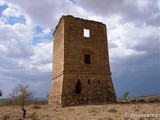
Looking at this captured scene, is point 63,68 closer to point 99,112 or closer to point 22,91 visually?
point 22,91

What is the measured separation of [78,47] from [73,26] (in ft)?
6.89

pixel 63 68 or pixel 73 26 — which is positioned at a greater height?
pixel 73 26

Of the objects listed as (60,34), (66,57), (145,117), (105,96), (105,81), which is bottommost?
(145,117)

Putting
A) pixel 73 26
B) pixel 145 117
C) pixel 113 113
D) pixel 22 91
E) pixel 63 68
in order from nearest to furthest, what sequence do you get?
pixel 145 117 → pixel 113 113 → pixel 22 91 → pixel 63 68 → pixel 73 26

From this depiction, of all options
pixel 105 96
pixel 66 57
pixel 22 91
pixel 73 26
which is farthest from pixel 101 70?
pixel 22 91

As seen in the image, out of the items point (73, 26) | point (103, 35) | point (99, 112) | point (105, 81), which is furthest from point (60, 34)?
point (99, 112)

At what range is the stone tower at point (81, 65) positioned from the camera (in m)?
17.2

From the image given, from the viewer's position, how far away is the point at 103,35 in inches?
789

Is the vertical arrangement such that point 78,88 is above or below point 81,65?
below

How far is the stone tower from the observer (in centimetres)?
1720

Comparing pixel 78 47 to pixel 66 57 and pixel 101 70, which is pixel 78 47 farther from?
pixel 101 70

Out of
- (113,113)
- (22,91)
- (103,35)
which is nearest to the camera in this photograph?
(113,113)

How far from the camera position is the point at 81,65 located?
18.1 meters

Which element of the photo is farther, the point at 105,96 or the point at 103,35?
the point at 103,35
